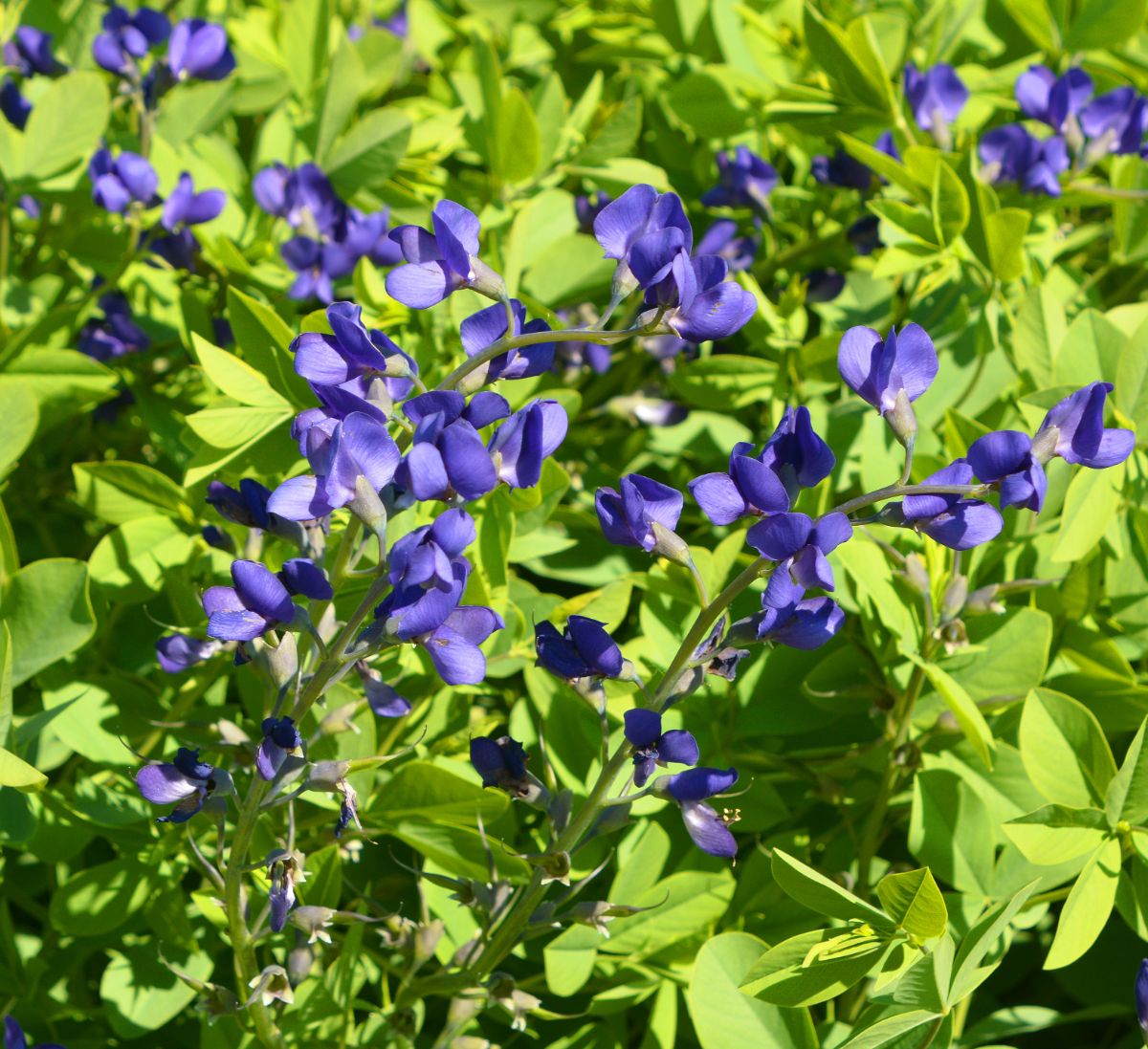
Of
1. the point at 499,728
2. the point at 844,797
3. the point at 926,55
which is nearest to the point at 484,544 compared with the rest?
the point at 499,728

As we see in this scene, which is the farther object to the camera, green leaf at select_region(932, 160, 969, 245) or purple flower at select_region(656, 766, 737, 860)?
green leaf at select_region(932, 160, 969, 245)

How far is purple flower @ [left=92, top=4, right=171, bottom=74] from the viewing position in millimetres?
1893

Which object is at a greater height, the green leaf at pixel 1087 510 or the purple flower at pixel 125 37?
the purple flower at pixel 125 37

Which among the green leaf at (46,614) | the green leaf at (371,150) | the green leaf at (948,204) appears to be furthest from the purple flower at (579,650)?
the green leaf at (371,150)

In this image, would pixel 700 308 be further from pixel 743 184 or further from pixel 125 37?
pixel 125 37

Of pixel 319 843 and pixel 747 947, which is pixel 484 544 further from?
pixel 747 947

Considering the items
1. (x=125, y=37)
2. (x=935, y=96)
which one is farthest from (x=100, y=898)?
(x=935, y=96)

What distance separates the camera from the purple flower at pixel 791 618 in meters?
0.99

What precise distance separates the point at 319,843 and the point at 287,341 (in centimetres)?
55

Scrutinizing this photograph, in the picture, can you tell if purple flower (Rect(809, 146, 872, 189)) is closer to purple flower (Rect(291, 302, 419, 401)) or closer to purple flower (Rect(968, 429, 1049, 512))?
purple flower (Rect(968, 429, 1049, 512))

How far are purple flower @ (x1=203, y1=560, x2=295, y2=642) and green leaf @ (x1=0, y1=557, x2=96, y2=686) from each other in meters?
0.37

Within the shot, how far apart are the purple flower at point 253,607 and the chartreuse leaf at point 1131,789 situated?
0.83 m

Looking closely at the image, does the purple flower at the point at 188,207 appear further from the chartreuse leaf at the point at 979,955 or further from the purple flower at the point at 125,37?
the chartreuse leaf at the point at 979,955

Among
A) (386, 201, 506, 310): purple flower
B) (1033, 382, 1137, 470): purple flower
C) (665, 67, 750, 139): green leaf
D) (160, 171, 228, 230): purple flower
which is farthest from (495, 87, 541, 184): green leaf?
(1033, 382, 1137, 470): purple flower
